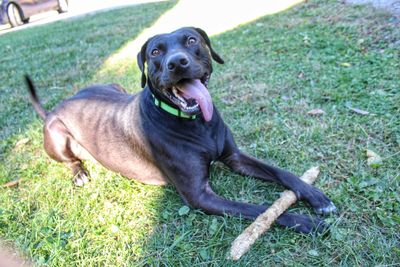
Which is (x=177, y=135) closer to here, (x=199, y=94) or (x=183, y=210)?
(x=199, y=94)

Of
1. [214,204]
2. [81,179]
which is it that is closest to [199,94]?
[214,204]

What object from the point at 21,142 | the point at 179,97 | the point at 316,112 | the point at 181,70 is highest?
the point at 181,70

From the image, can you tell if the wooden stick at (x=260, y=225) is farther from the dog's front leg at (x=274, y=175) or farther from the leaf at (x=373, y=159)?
the leaf at (x=373, y=159)

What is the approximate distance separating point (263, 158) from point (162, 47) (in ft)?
4.48

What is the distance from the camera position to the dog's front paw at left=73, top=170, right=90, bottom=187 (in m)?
3.40

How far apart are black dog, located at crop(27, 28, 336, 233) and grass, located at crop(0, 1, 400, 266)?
0.11 m

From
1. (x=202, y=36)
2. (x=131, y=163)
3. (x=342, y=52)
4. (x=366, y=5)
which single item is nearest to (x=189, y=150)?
(x=131, y=163)

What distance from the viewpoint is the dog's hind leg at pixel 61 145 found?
145 inches

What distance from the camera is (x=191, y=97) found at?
2.67m

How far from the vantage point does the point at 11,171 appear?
375 cm

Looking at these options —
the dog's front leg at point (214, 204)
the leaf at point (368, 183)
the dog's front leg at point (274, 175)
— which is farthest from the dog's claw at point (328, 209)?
the leaf at point (368, 183)

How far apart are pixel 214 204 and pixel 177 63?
108cm

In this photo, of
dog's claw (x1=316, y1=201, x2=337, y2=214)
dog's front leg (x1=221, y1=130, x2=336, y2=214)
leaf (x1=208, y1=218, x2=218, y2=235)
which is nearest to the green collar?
dog's front leg (x1=221, y1=130, x2=336, y2=214)

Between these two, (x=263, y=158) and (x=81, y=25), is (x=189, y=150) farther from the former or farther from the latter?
(x=81, y=25)
